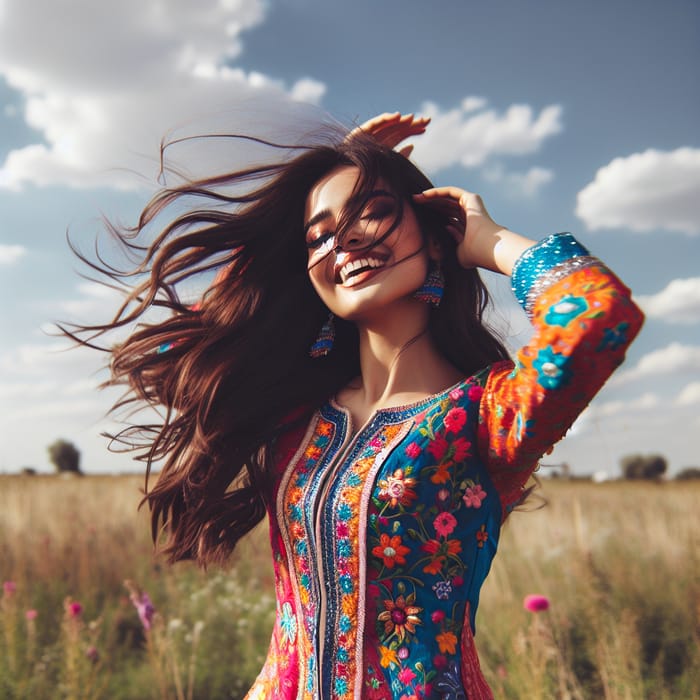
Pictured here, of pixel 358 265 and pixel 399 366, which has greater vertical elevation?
pixel 358 265

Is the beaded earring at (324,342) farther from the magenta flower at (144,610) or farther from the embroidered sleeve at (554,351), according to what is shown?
the magenta flower at (144,610)

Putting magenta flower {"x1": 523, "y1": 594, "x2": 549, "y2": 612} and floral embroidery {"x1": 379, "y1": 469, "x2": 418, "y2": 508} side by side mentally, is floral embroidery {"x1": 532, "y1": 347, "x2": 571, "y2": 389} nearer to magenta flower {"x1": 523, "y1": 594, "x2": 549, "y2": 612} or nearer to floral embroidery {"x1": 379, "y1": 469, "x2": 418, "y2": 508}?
floral embroidery {"x1": 379, "y1": 469, "x2": 418, "y2": 508}

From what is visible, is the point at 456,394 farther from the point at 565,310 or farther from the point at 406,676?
the point at 406,676

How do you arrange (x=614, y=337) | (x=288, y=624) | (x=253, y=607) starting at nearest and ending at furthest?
(x=614, y=337)
(x=288, y=624)
(x=253, y=607)

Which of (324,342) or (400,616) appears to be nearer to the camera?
(400,616)

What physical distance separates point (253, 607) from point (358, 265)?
4.70 m

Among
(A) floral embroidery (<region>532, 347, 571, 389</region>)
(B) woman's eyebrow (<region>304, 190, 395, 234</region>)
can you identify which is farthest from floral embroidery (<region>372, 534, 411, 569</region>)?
(B) woman's eyebrow (<region>304, 190, 395, 234</region>)

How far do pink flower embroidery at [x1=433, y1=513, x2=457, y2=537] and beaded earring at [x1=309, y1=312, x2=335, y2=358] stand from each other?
735 mm

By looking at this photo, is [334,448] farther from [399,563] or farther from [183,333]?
[183,333]

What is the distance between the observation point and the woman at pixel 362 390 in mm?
1923

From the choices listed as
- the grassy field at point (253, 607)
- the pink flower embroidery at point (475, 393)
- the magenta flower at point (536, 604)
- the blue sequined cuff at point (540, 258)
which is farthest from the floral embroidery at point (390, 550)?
the magenta flower at point (536, 604)

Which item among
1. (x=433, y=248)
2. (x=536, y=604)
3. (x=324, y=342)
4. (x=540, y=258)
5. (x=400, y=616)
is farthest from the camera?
(x=536, y=604)

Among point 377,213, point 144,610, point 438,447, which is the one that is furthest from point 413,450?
Answer: point 144,610

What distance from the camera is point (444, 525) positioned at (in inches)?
78.6
